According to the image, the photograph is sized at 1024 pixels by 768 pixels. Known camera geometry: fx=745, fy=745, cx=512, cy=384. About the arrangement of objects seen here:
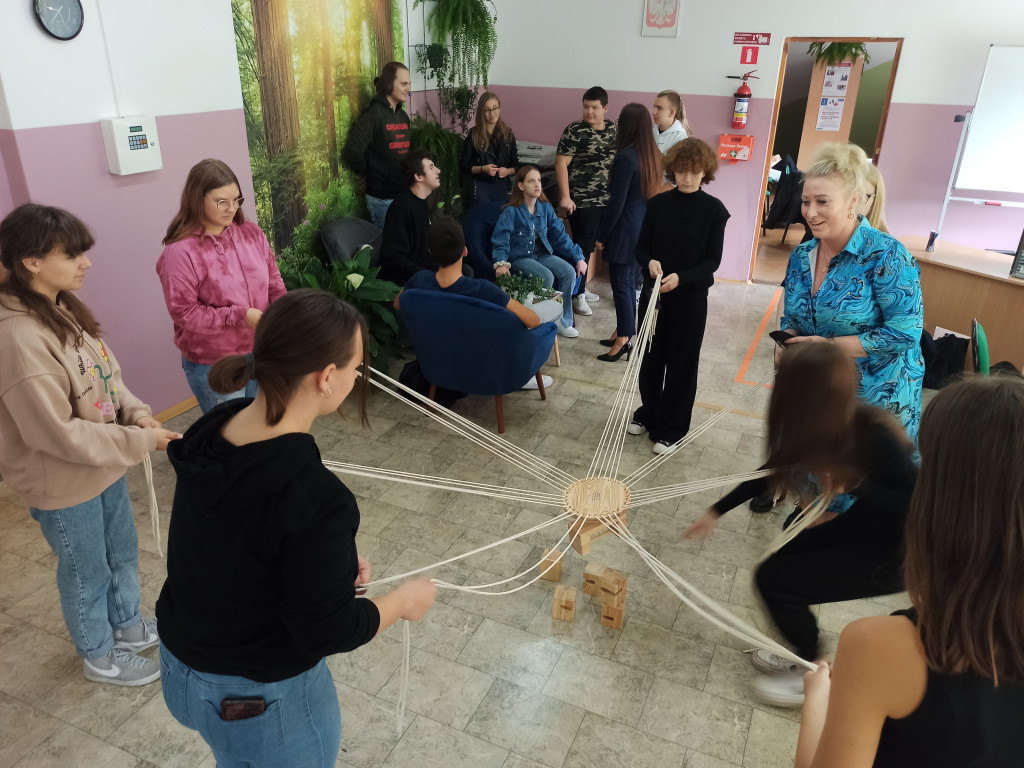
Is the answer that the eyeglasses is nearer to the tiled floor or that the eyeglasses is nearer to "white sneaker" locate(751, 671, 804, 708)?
the tiled floor

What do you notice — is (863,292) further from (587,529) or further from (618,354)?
(618,354)

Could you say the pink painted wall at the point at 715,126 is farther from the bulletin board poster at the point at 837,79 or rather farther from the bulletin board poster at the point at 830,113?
the bulletin board poster at the point at 830,113

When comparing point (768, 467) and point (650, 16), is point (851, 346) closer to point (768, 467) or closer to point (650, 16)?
point (768, 467)

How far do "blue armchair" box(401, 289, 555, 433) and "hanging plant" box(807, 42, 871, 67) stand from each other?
5087 millimetres

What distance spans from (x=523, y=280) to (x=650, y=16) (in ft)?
10.4

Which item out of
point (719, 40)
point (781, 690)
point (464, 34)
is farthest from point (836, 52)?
point (781, 690)

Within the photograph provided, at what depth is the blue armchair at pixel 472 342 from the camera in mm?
3635

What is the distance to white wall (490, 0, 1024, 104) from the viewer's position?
18.3ft

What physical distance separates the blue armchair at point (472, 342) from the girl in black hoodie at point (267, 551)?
2261mm

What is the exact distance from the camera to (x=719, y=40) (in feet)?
20.1

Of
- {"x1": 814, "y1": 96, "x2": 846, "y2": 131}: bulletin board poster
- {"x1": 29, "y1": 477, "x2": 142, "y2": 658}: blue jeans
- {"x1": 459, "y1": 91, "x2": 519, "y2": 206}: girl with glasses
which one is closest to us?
{"x1": 29, "y1": 477, "x2": 142, "y2": 658}: blue jeans

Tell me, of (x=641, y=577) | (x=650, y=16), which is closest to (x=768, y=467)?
(x=641, y=577)

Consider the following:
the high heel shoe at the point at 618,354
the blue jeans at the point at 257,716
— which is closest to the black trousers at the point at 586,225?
the high heel shoe at the point at 618,354

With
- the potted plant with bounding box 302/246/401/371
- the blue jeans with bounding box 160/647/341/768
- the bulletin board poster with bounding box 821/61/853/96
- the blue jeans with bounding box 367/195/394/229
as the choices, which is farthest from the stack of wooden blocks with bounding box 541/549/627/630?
the bulletin board poster with bounding box 821/61/853/96
